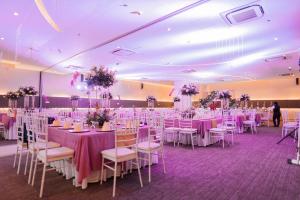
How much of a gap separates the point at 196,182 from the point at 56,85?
36.4ft

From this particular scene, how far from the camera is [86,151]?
3.23 m

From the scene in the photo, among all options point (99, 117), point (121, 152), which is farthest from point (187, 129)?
point (121, 152)

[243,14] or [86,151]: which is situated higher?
[243,14]

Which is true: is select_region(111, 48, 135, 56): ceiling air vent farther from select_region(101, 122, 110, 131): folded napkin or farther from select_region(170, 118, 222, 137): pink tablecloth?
select_region(101, 122, 110, 131): folded napkin

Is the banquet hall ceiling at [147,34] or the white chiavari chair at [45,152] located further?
the banquet hall ceiling at [147,34]

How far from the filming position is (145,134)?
4.27m

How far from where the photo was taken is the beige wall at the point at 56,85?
10.4 m

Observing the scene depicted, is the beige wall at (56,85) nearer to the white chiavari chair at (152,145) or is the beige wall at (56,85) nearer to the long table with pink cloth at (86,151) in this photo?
the long table with pink cloth at (86,151)

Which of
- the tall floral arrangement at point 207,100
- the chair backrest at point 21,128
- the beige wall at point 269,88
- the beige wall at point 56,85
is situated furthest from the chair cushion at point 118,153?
the beige wall at point 269,88

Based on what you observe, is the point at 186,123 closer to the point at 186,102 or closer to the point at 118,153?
the point at 118,153

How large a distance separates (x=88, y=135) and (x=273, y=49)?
24.9ft

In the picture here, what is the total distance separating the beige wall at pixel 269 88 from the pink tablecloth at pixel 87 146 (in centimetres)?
1588

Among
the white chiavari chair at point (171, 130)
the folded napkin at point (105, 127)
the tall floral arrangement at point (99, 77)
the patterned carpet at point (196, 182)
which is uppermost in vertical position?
the tall floral arrangement at point (99, 77)

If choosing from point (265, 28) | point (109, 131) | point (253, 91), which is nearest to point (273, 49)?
point (265, 28)
